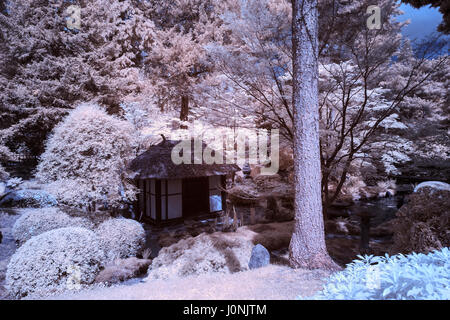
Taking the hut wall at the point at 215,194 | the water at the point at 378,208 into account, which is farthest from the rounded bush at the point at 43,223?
the water at the point at 378,208

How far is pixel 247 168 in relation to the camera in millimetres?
17016

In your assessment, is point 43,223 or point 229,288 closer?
point 229,288

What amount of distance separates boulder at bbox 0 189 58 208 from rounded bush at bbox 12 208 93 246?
5099 mm

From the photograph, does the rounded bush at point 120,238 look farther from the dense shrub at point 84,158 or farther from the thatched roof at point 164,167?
the thatched roof at point 164,167

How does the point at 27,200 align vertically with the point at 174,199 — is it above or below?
below

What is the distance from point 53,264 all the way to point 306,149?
555 cm

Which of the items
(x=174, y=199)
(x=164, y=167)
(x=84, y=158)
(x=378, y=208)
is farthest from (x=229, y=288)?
(x=378, y=208)

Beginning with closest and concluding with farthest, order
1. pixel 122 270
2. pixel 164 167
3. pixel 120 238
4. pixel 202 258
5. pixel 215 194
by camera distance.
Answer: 1. pixel 122 270
2. pixel 202 258
3. pixel 120 238
4. pixel 164 167
5. pixel 215 194

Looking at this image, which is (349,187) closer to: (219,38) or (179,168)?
(179,168)

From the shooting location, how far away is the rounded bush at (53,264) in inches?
176

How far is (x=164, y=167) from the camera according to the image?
32.5 feet

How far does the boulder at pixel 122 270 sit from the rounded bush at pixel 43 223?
5.39 feet

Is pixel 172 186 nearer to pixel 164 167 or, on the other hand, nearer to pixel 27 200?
pixel 164 167
